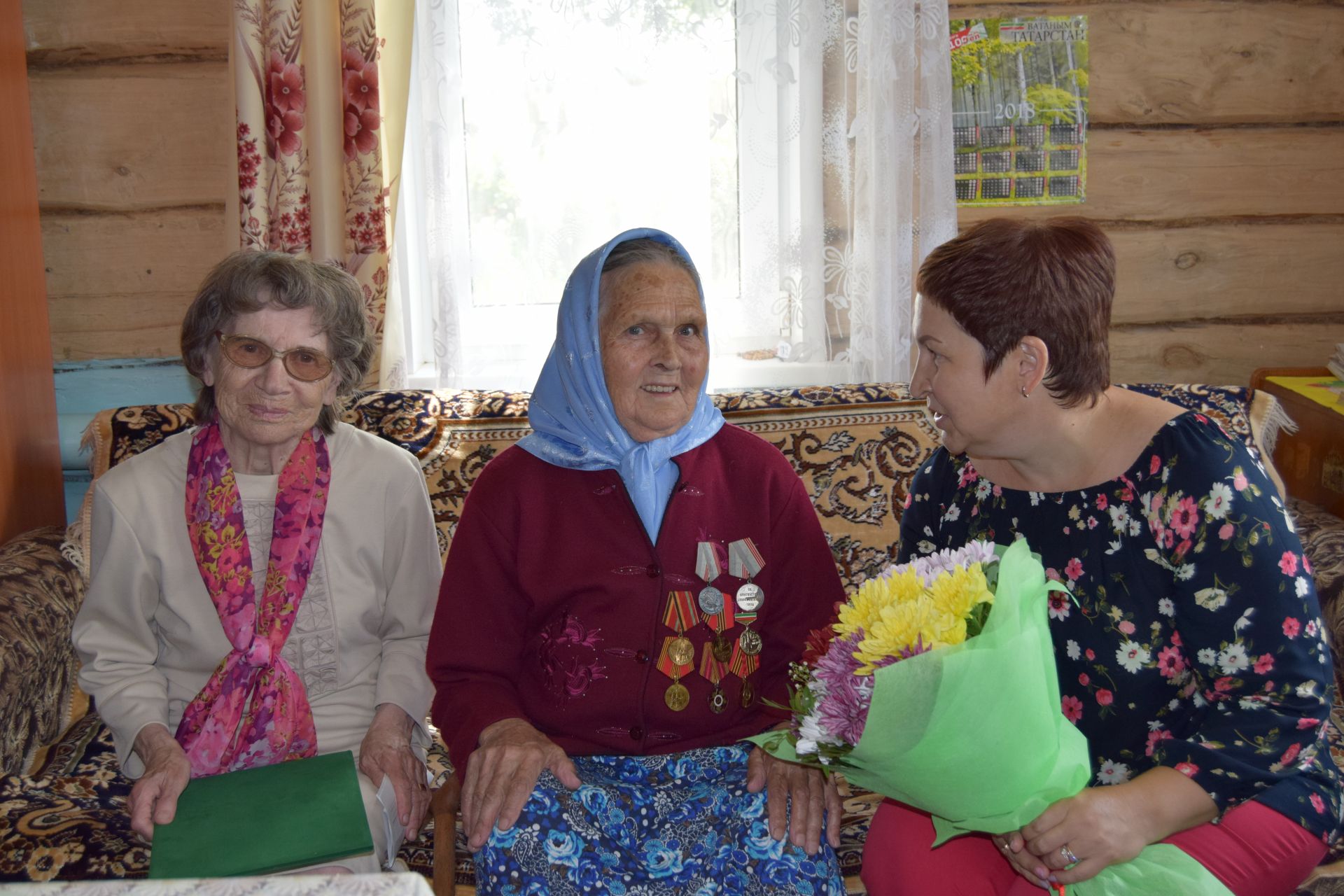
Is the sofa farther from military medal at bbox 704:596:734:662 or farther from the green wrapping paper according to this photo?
the green wrapping paper

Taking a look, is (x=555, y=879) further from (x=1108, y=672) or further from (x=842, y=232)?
(x=842, y=232)

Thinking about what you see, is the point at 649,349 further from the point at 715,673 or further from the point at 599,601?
the point at 715,673

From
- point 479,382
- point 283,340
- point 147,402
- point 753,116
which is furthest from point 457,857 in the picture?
point 753,116

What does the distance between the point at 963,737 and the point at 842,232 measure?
1897 millimetres

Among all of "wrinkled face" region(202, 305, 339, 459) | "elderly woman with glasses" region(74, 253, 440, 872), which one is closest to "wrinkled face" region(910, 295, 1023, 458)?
"elderly woman with glasses" region(74, 253, 440, 872)

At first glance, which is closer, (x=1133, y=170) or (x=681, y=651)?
(x=681, y=651)

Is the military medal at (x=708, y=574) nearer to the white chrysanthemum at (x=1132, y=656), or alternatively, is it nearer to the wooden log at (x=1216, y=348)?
the white chrysanthemum at (x=1132, y=656)

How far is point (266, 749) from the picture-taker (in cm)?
179

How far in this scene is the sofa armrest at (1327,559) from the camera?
2039 mm

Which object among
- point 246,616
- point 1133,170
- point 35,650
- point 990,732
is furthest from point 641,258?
point 1133,170

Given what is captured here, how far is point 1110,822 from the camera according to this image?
1318 mm

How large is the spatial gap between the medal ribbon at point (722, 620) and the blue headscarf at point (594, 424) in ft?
0.51

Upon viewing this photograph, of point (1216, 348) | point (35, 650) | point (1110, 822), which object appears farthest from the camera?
point (1216, 348)

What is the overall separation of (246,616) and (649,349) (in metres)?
0.80
